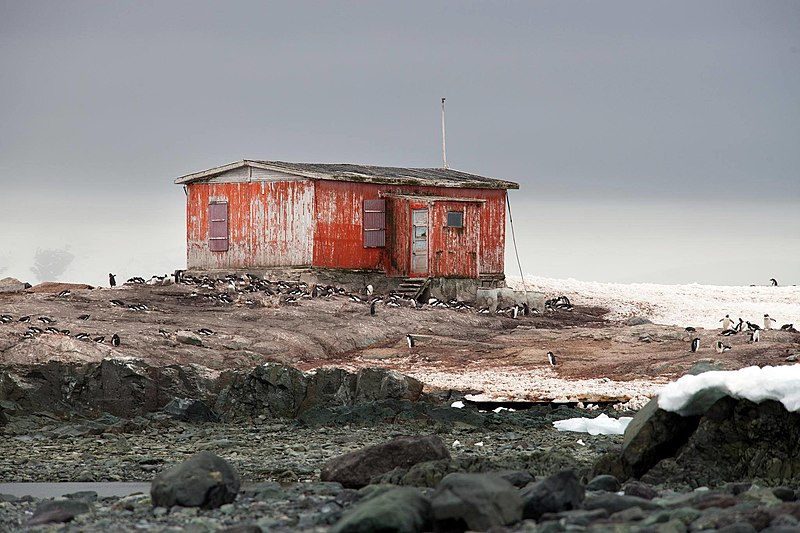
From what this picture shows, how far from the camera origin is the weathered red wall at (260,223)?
124ft

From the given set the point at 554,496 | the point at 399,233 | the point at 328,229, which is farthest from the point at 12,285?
the point at 554,496

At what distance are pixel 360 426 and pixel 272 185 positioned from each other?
18958 millimetres

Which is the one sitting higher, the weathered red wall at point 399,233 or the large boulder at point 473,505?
the weathered red wall at point 399,233

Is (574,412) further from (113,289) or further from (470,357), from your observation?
(113,289)

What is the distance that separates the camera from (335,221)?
125ft

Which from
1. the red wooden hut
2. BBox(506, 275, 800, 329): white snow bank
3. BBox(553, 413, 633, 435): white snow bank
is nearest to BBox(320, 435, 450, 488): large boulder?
BBox(553, 413, 633, 435): white snow bank

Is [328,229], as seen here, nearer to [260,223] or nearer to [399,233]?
[260,223]

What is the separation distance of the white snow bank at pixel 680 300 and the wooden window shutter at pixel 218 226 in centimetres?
1027

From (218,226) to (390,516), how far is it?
3088 centimetres

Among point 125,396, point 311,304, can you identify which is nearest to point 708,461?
point 125,396

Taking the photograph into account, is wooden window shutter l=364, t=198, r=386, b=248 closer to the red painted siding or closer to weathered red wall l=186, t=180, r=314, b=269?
the red painted siding

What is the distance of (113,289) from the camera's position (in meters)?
35.2

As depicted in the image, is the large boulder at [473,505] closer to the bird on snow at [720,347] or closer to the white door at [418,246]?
the bird on snow at [720,347]

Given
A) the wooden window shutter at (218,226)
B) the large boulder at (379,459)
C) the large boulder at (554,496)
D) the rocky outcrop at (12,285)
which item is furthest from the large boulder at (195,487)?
the rocky outcrop at (12,285)
